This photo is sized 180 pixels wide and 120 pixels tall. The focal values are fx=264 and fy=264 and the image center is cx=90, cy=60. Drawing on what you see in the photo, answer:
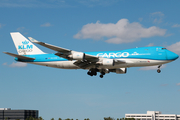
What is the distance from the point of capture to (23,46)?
63.5 meters

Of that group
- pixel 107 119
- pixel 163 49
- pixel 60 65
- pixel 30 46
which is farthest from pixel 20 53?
pixel 107 119

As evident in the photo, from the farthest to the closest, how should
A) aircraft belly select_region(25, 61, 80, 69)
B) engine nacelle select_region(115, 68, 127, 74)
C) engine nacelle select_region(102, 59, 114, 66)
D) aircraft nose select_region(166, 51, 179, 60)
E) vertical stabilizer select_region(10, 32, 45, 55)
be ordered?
vertical stabilizer select_region(10, 32, 45, 55), engine nacelle select_region(115, 68, 127, 74), aircraft belly select_region(25, 61, 80, 69), engine nacelle select_region(102, 59, 114, 66), aircraft nose select_region(166, 51, 179, 60)

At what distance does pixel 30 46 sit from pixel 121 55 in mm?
22638

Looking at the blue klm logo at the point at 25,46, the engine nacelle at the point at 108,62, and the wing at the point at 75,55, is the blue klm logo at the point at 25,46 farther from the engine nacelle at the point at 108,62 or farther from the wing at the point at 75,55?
the engine nacelle at the point at 108,62

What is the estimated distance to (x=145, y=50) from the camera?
5344cm

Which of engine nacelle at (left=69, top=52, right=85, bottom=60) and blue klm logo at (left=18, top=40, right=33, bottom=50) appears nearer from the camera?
engine nacelle at (left=69, top=52, right=85, bottom=60)

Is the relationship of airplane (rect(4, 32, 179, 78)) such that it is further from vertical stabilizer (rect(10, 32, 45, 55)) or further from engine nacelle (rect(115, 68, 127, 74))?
engine nacelle (rect(115, 68, 127, 74))

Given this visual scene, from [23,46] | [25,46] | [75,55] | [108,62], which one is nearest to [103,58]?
[108,62]

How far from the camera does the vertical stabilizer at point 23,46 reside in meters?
62.0

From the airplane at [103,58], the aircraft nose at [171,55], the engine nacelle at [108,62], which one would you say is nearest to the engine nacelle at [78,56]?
the airplane at [103,58]

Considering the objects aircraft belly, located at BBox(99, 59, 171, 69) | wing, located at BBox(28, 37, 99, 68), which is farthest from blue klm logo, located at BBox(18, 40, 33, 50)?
aircraft belly, located at BBox(99, 59, 171, 69)

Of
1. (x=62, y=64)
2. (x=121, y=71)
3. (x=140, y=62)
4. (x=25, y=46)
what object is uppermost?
(x=25, y=46)

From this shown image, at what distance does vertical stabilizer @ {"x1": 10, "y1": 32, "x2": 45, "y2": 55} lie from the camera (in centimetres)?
6196

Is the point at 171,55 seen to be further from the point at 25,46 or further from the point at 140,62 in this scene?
the point at 25,46
